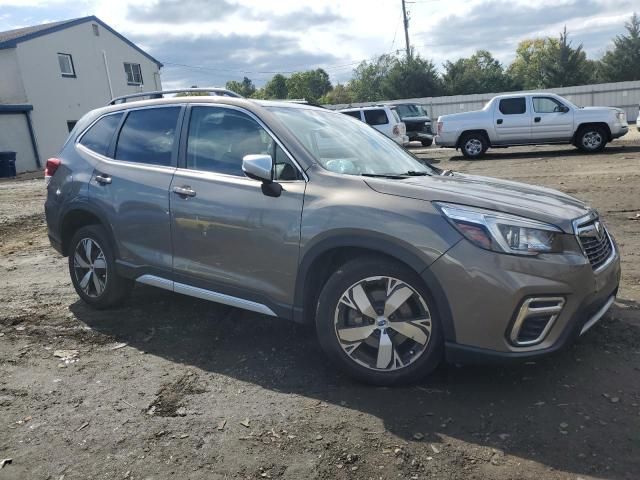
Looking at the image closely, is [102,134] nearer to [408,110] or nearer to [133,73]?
[408,110]

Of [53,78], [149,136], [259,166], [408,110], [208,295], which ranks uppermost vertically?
[53,78]

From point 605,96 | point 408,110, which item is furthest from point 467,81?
point 408,110

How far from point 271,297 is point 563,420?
188 centimetres

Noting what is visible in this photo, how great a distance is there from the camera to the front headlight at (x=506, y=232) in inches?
118

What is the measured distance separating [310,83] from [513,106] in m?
87.3

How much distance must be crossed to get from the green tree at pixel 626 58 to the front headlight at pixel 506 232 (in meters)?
45.9

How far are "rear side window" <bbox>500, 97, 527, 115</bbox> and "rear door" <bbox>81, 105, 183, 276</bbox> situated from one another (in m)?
15.0

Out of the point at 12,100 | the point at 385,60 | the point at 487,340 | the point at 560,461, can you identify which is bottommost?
the point at 560,461

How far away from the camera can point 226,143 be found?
13.4ft

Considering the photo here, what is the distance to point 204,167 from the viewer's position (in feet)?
13.4

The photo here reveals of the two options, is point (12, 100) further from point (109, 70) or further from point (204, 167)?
point (204, 167)

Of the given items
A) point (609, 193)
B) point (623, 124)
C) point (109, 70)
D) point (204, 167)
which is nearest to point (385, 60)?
point (109, 70)

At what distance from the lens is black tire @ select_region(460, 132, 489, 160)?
58.7ft

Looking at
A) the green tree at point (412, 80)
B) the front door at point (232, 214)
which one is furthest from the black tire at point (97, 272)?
the green tree at point (412, 80)
